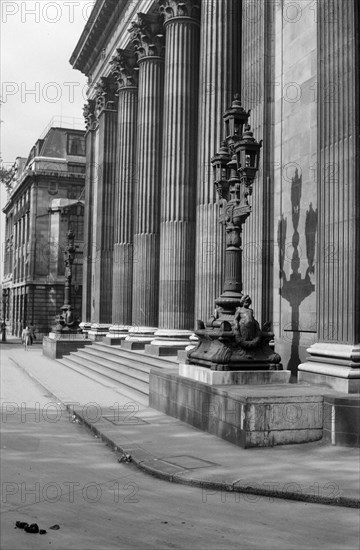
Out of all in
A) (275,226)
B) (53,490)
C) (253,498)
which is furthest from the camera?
(275,226)

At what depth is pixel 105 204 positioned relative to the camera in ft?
114

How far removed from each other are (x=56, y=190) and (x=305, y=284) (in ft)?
172

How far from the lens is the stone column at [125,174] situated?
3012 cm

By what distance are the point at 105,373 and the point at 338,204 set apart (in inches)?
526

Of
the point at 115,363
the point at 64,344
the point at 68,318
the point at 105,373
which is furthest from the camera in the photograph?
the point at 68,318

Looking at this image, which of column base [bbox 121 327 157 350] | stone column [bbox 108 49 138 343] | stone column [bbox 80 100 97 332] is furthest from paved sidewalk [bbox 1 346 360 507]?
stone column [bbox 80 100 97 332]

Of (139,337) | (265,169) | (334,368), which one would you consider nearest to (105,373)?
(139,337)

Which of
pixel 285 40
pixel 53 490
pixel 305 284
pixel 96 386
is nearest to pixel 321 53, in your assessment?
pixel 285 40

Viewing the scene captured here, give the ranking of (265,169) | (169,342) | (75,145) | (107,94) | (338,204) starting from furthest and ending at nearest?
(75,145), (107,94), (169,342), (265,169), (338,204)

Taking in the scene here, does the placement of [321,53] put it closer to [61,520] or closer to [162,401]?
[162,401]

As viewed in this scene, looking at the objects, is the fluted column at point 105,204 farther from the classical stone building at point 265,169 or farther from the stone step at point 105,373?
the classical stone building at point 265,169

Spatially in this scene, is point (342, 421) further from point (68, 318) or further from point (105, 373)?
point (68, 318)

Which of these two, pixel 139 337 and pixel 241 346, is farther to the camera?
pixel 139 337

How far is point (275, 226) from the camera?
1605cm
